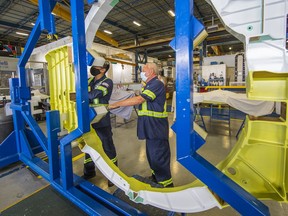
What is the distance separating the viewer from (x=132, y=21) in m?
8.57

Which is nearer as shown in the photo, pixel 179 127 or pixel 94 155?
pixel 179 127

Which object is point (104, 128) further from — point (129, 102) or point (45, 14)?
point (45, 14)

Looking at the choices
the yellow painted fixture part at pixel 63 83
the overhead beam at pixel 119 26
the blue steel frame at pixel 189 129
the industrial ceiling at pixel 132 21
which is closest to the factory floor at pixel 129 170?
the yellow painted fixture part at pixel 63 83

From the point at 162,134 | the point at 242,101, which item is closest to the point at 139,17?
the point at 242,101

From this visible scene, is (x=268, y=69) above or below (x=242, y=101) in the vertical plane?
above

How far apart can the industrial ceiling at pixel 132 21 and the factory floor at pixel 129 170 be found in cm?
421

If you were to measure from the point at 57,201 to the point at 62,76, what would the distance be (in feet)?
5.54

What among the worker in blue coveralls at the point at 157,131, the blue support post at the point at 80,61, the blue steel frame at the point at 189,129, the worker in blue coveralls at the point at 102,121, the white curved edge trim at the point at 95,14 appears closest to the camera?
the blue steel frame at the point at 189,129

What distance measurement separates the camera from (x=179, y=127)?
3.15 feet

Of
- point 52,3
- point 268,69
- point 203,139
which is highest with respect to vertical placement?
point 52,3

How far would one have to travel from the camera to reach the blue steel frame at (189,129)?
857mm

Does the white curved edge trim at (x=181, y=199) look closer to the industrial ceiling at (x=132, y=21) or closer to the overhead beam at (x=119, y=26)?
the industrial ceiling at (x=132, y=21)

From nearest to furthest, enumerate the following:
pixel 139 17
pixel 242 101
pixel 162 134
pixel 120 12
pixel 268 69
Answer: pixel 268 69 < pixel 162 134 < pixel 242 101 < pixel 120 12 < pixel 139 17

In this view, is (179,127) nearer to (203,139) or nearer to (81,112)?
(203,139)
